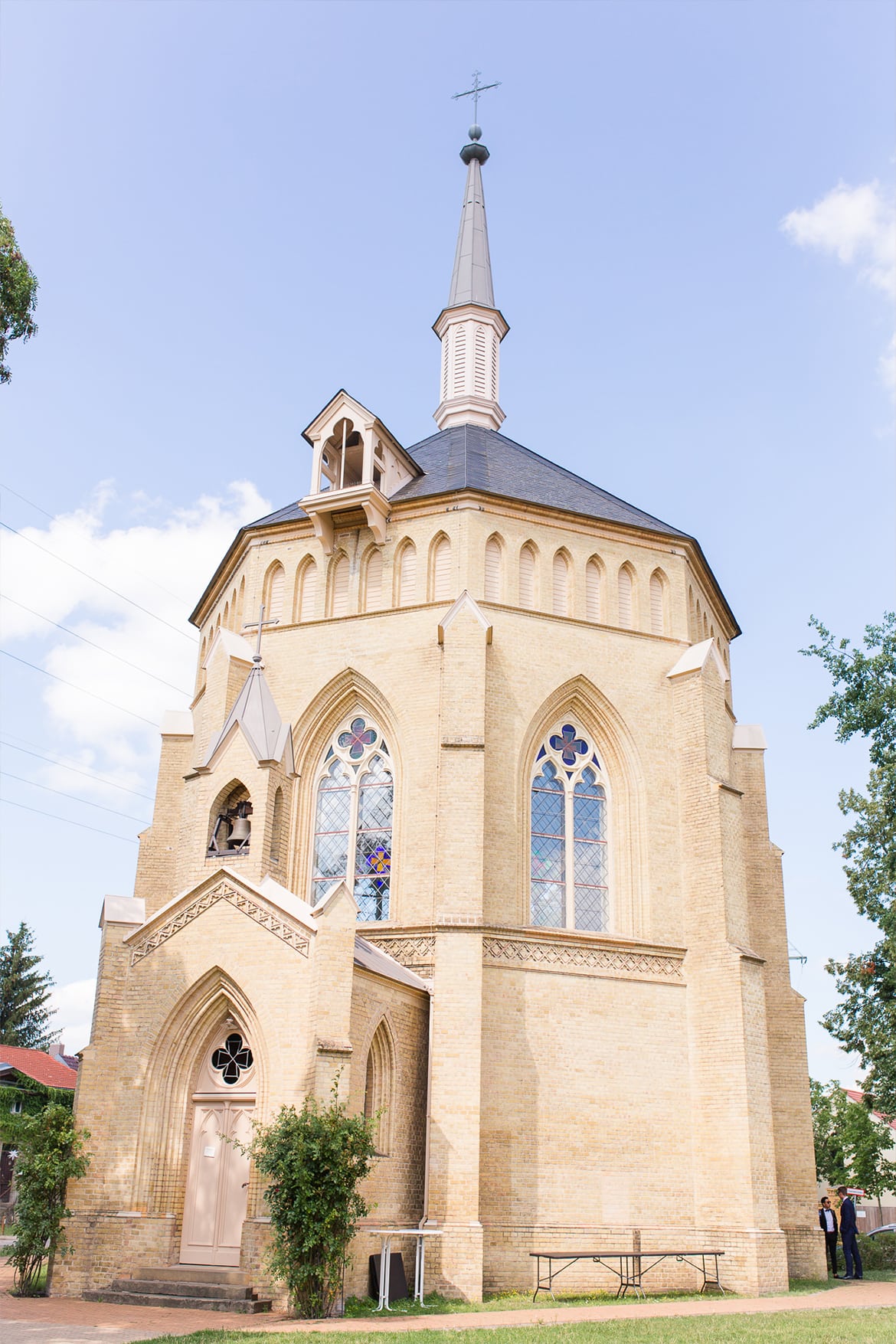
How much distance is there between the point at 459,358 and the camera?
30984 millimetres

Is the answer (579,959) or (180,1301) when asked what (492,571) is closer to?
(579,959)

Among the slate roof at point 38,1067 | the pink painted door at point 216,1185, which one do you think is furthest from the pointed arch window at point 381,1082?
the slate roof at point 38,1067

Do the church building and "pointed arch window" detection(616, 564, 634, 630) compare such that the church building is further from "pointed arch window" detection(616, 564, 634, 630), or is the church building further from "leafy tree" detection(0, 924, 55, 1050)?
"leafy tree" detection(0, 924, 55, 1050)

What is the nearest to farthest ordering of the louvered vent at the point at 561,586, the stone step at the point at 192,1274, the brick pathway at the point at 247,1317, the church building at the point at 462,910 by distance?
1. the brick pathway at the point at 247,1317
2. the stone step at the point at 192,1274
3. the church building at the point at 462,910
4. the louvered vent at the point at 561,586

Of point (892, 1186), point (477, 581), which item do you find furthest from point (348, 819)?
point (892, 1186)

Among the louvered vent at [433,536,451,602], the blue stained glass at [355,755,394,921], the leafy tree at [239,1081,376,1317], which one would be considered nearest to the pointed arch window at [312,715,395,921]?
the blue stained glass at [355,755,394,921]

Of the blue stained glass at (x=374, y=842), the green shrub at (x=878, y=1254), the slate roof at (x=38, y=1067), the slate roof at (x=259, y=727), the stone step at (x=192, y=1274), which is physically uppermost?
the slate roof at (x=259, y=727)

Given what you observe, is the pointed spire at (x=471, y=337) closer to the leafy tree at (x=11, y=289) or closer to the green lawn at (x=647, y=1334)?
the leafy tree at (x=11, y=289)

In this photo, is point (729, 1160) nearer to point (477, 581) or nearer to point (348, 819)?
point (348, 819)

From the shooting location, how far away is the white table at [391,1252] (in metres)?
15.0

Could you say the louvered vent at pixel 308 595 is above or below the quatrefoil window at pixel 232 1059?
above

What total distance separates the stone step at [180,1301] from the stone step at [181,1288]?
0.05 meters

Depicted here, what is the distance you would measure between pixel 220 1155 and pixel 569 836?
26.4 feet

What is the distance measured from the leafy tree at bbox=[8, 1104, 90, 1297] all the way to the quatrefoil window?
78.1 inches
